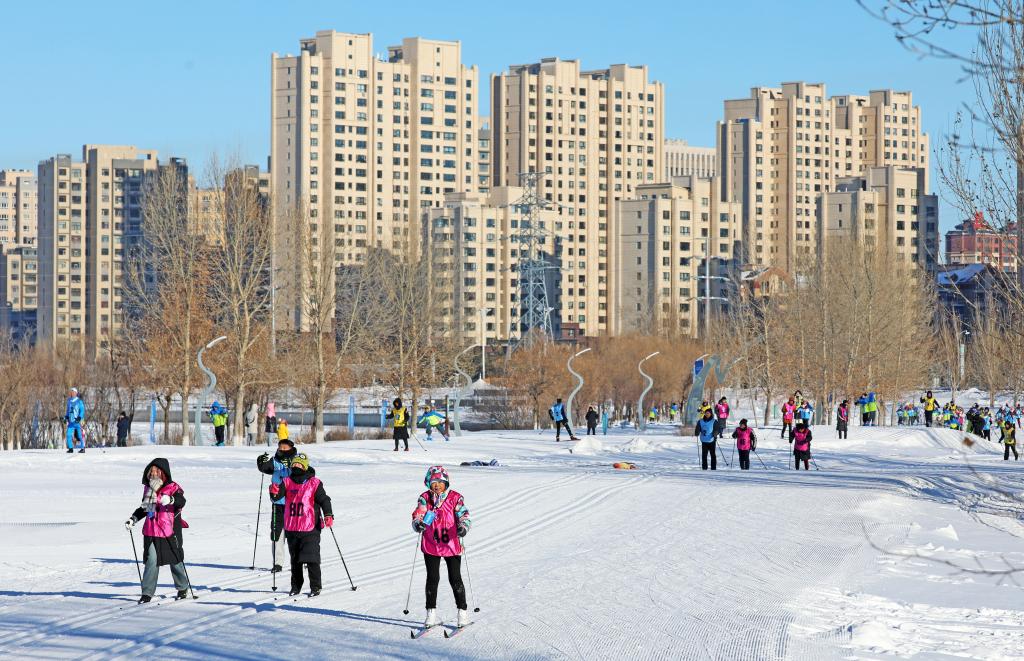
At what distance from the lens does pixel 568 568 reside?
49.6 feet

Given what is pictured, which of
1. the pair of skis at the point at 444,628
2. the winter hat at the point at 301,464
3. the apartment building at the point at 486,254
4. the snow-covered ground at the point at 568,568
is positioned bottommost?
the snow-covered ground at the point at 568,568

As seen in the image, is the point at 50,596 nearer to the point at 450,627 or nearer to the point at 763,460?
the point at 450,627

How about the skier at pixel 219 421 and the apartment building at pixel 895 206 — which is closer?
the skier at pixel 219 421

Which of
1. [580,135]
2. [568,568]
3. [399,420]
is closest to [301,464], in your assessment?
[568,568]

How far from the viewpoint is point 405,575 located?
574 inches

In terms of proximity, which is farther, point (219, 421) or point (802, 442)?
point (219, 421)

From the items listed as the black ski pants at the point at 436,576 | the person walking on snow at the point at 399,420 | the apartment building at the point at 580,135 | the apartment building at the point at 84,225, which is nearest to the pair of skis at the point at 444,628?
the black ski pants at the point at 436,576

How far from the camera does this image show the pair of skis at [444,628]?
428 inches

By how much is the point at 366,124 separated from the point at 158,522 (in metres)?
166

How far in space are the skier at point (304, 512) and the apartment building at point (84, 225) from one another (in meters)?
→ 161

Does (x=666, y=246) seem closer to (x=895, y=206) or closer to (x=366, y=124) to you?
(x=895, y=206)

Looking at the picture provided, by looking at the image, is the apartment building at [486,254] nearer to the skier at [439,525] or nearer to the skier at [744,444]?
the skier at [744,444]

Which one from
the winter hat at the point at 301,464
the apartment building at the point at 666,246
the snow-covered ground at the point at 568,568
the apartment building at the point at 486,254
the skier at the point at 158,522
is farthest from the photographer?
the apartment building at the point at 666,246

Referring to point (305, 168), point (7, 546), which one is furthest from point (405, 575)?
point (305, 168)
